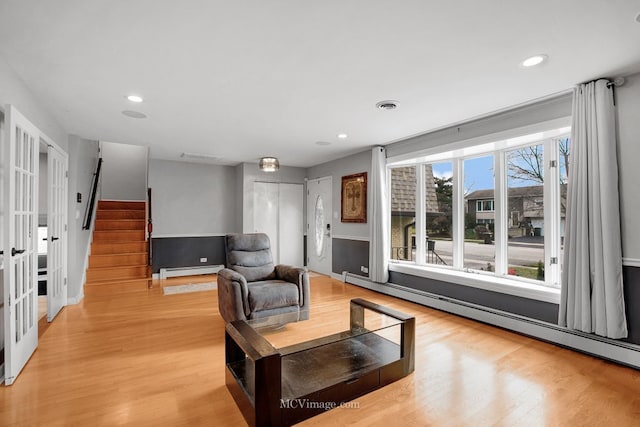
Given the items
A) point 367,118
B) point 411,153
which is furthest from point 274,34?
point 411,153

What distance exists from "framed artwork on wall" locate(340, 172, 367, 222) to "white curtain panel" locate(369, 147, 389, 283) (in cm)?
35

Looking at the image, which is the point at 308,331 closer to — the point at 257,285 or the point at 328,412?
the point at 257,285

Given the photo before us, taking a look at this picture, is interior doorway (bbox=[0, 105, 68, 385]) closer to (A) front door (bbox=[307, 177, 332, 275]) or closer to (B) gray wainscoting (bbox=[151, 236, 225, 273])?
(B) gray wainscoting (bbox=[151, 236, 225, 273])

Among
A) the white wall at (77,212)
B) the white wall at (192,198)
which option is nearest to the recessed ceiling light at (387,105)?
the white wall at (77,212)

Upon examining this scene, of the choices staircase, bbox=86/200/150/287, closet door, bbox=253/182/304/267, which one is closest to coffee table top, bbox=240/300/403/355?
staircase, bbox=86/200/150/287

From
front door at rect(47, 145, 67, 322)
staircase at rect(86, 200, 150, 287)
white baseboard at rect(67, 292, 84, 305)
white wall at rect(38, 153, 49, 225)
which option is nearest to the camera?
front door at rect(47, 145, 67, 322)

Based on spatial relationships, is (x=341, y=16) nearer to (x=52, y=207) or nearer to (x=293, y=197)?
(x=52, y=207)

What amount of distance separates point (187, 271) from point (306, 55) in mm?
5299

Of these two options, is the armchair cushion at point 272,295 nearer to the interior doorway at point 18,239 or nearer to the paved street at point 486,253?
the interior doorway at point 18,239

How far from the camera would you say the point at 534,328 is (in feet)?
10.1

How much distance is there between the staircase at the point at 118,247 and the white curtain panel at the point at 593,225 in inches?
222

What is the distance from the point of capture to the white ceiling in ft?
5.65

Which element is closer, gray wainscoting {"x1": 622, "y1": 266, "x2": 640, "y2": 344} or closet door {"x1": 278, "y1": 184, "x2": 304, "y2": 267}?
gray wainscoting {"x1": 622, "y1": 266, "x2": 640, "y2": 344}

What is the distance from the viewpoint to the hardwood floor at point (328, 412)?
1877 millimetres
